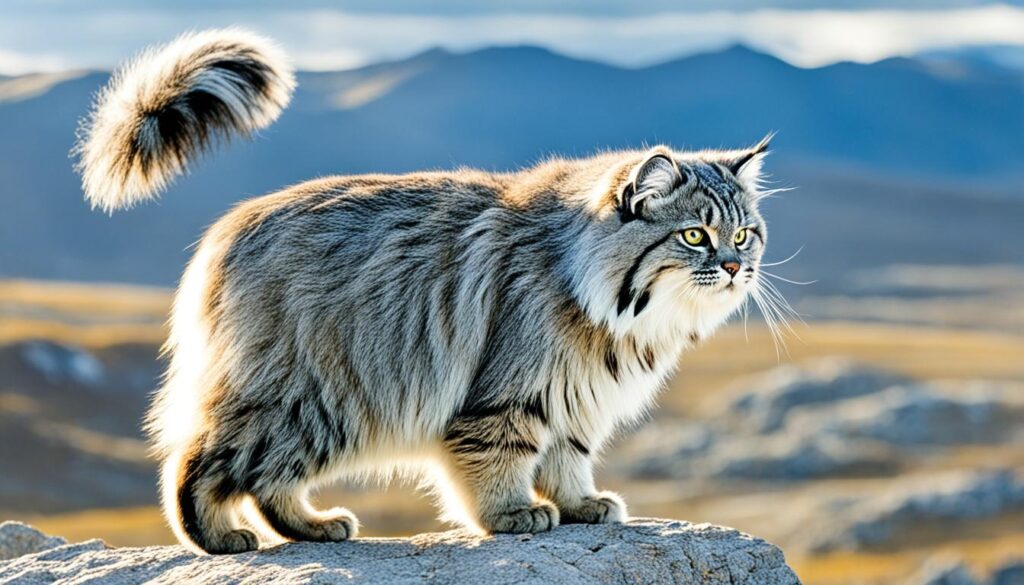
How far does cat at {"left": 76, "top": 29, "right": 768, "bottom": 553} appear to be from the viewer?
8.11 metres

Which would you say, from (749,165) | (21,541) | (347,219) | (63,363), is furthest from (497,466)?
(63,363)

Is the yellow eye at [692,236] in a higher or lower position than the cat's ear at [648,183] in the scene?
lower

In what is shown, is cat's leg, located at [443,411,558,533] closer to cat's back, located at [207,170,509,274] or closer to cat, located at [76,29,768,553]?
cat, located at [76,29,768,553]

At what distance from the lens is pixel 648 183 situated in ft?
26.7

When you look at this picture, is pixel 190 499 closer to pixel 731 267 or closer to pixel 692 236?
pixel 692 236

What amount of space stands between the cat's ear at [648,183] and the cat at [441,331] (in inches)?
0.5

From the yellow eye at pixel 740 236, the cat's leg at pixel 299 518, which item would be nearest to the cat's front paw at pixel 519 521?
the cat's leg at pixel 299 518

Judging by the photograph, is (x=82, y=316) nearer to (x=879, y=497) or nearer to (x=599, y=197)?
(x=879, y=497)

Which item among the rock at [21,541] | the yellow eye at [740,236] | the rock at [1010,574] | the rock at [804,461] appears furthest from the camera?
the rock at [804,461]

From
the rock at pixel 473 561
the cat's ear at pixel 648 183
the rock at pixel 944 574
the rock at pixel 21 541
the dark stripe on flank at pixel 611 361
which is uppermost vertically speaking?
the rock at pixel 944 574

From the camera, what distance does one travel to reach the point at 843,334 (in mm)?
118750

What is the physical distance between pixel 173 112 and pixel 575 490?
133 inches

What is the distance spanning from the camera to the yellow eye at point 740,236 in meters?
8.29

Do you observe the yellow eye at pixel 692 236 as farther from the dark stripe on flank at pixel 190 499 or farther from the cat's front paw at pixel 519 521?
the dark stripe on flank at pixel 190 499
